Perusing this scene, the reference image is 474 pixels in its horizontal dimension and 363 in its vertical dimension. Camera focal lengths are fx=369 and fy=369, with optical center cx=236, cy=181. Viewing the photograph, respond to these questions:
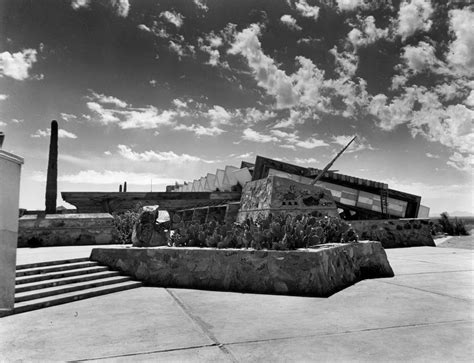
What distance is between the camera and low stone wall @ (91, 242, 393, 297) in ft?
17.8

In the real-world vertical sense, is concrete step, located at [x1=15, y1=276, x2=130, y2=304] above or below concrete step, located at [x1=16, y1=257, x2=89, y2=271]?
below

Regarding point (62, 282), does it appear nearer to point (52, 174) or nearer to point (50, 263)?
point (50, 263)

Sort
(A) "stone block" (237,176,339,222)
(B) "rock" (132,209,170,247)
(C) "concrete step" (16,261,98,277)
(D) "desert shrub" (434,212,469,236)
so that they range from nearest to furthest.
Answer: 1. (C) "concrete step" (16,261,98,277)
2. (B) "rock" (132,209,170,247)
3. (A) "stone block" (237,176,339,222)
4. (D) "desert shrub" (434,212,469,236)

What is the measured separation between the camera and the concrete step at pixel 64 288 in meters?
4.80

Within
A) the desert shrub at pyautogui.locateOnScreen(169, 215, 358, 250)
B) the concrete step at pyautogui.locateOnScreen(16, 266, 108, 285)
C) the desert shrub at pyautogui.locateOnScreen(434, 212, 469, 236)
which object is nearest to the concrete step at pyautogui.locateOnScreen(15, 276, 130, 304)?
the concrete step at pyautogui.locateOnScreen(16, 266, 108, 285)

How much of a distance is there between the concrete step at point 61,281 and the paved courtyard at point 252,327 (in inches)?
28.9

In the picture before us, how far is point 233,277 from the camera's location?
5.85 meters

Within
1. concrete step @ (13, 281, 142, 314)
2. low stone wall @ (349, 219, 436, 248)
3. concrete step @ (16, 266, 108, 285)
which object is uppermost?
low stone wall @ (349, 219, 436, 248)

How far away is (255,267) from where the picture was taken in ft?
18.8

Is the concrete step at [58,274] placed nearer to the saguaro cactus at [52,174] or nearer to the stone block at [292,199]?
the stone block at [292,199]

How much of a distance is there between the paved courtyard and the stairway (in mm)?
234

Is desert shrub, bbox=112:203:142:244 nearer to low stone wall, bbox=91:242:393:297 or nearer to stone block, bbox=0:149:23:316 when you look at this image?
low stone wall, bbox=91:242:393:297

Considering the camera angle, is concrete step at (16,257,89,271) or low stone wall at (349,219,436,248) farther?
low stone wall at (349,219,436,248)

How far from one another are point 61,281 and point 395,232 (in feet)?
38.1
